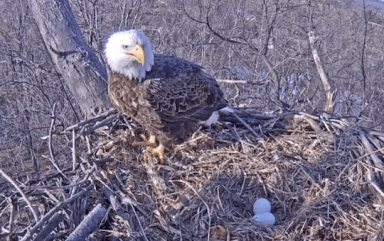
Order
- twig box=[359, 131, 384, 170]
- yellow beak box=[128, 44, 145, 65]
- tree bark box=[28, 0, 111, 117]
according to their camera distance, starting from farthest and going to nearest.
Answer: tree bark box=[28, 0, 111, 117], yellow beak box=[128, 44, 145, 65], twig box=[359, 131, 384, 170]

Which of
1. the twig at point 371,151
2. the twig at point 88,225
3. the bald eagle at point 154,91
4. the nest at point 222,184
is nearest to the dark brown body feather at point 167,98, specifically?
the bald eagle at point 154,91

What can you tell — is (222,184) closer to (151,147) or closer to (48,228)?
(151,147)

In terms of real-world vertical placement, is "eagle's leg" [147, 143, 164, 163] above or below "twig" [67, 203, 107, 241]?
above

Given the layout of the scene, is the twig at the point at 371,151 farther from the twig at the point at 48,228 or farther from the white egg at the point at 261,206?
the twig at the point at 48,228

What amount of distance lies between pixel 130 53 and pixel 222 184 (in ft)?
4.17

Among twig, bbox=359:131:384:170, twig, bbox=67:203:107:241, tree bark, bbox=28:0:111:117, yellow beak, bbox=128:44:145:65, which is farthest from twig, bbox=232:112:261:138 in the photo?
twig, bbox=67:203:107:241

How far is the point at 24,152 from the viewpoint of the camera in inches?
301

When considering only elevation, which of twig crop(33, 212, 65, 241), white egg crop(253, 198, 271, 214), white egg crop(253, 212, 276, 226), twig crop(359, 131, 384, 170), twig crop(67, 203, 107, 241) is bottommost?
white egg crop(253, 212, 276, 226)

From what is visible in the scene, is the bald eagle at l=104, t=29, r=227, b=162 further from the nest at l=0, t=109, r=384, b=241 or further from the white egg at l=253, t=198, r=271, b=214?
the white egg at l=253, t=198, r=271, b=214

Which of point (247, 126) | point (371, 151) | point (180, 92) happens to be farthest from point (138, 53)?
point (371, 151)

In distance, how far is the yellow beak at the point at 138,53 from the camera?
3.67 meters

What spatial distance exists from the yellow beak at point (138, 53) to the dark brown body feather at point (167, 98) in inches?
9.4

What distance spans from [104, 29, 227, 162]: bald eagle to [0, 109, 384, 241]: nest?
0.44 ft

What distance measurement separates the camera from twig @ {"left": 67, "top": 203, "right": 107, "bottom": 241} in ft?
8.51
